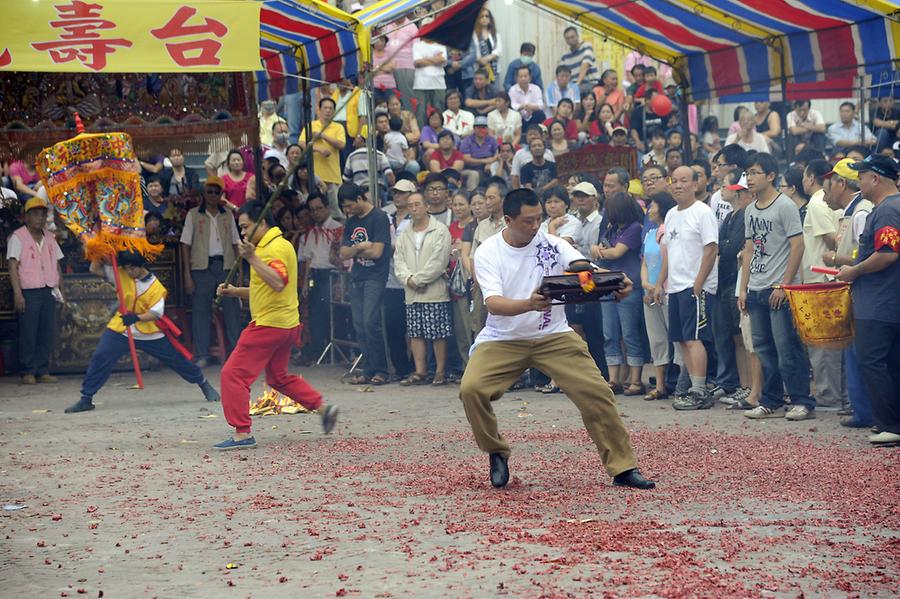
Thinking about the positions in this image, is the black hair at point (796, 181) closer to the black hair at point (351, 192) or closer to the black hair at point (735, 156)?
the black hair at point (735, 156)

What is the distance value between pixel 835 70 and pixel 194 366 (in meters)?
7.17

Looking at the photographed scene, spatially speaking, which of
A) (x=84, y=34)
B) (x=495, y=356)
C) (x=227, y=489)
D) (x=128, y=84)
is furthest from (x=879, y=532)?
(x=128, y=84)

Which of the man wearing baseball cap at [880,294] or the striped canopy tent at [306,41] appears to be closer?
the man wearing baseball cap at [880,294]

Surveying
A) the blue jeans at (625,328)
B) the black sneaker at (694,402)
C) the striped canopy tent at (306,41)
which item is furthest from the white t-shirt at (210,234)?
the black sneaker at (694,402)

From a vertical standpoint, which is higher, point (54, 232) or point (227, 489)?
point (54, 232)

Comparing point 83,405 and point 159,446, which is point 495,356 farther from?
point 83,405

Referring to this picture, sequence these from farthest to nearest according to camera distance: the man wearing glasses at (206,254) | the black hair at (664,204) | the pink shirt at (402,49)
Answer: the pink shirt at (402,49) < the man wearing glasses at (206,254) < the black hair at (664,204)

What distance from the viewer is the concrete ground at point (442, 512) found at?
231 inches

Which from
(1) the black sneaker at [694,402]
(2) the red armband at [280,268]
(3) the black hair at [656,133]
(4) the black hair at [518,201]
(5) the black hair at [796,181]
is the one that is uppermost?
(3) the black hair at [656,133]

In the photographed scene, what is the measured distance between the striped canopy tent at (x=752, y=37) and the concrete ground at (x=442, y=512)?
13.4 ft

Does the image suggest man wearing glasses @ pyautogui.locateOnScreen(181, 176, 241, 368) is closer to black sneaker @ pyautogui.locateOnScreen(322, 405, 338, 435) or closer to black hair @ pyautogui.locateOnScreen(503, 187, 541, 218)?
black sneaker @ pyautogui.locateOnScreen(322, 405, 338, 435)

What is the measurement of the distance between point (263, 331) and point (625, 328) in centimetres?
404

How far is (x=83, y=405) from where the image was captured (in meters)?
12.5

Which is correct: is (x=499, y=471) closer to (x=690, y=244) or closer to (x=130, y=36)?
(x=690, y=244)
